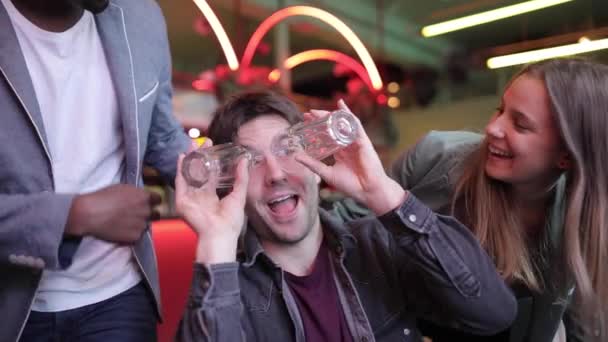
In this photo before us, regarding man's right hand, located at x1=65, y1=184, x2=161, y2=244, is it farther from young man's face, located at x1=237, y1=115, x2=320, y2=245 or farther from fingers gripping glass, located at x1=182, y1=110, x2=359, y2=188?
young man's face, located at x1=237, y1=115, x2=320, y2=245

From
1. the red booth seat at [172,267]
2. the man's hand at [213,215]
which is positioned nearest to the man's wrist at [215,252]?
the man's hand at [213,215]

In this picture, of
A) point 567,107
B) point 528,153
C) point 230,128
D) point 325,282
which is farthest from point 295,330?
point 567,107

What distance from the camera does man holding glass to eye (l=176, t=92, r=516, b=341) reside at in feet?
3.21

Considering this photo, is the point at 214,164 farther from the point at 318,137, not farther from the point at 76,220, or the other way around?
the point at 76,220

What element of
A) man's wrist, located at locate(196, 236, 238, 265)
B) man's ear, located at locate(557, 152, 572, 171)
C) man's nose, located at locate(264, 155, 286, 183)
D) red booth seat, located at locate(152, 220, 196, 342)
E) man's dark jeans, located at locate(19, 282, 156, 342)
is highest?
man's nose, located at locate(264, 155, 286, 183)

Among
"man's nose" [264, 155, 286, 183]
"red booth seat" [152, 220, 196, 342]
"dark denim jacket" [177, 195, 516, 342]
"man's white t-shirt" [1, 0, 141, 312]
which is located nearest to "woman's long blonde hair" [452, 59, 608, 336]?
"dark denim jacket" [177, 195, 516, 342]

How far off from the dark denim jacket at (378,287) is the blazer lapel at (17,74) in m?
0.41

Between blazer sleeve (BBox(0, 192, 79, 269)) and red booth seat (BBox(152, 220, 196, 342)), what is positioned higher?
blazer sleeve (BBox(0, 192, 79, 269))

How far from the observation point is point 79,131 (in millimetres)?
1014

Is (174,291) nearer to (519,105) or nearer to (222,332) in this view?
(222,332)

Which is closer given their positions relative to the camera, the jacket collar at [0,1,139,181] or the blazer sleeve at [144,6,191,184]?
the jacket collar at [0,1,139,181]

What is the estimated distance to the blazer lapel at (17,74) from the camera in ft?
2.98

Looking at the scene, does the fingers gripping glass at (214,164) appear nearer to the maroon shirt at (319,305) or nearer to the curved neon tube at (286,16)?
the maroon shirt at (319,305)

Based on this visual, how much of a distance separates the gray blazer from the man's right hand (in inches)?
0.8
